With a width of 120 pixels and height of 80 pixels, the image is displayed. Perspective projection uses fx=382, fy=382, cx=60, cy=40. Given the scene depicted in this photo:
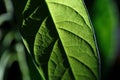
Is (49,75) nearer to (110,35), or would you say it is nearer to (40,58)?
(40,58)

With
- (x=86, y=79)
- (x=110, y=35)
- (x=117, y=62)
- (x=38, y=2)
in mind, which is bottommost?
(x=117, y=62)

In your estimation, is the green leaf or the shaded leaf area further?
the shaded leaf area

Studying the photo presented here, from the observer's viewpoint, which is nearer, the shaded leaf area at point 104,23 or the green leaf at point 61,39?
the green leaf at point 61,39

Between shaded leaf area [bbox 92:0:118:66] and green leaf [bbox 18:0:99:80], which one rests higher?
green leaf [bbox 18:0:99:80]

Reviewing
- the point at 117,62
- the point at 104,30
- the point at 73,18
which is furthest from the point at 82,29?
the point at 117,62

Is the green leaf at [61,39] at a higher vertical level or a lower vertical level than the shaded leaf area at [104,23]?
higher

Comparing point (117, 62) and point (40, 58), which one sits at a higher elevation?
point (40, 58)

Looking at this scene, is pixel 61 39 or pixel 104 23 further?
pixel 104 23

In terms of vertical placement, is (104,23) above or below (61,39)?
below
